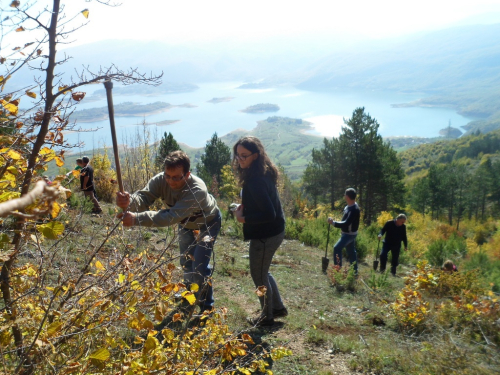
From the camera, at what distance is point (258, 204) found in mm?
3156

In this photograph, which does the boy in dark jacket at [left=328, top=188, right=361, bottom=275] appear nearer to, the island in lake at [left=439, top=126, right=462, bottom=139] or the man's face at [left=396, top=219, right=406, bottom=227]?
the man's face at [left=396, top=219, right=406, bottom=227]

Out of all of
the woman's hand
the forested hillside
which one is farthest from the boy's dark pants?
the forested hillside

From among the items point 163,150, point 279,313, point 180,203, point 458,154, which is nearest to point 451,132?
point 458,154

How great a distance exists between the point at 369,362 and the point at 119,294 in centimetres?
235

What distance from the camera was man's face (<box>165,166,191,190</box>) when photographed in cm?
299

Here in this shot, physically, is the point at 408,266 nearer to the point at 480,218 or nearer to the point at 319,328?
the point at 319,328

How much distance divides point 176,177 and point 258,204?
2.49 feet

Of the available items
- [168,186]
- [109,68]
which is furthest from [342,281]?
[109,68]

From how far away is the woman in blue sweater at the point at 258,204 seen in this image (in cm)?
314

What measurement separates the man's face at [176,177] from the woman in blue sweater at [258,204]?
0.54 meters

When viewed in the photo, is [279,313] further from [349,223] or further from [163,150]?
[163,150]

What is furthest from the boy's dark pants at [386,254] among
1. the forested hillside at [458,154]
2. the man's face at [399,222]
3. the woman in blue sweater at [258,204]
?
the forested hillside at [458,154]

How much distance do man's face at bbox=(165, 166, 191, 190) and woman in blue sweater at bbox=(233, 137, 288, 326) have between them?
0.54 meters

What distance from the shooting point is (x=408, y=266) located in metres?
9.22
